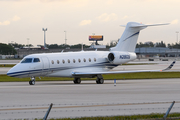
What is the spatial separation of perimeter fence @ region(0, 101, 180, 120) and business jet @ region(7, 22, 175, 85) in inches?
561

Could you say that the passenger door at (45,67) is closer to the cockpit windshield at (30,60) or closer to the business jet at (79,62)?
the business jet at (79,62)

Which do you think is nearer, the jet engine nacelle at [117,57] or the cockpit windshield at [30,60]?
the cockpit windshield at [30,60]

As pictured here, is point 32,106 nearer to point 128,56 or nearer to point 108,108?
point 108,108

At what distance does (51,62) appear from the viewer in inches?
1276

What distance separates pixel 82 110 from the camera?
15117mm

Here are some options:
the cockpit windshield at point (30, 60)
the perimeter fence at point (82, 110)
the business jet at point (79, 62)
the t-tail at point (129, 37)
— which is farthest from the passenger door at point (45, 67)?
the perimeter fence at point (82, 110)

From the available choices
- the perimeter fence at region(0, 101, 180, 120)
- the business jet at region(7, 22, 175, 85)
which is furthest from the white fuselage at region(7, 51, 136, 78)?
the perimeter fence at region(0, 101, 180, 120)

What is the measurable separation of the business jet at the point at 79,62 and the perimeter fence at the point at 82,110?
1425 centimetres

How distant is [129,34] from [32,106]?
23391 mm

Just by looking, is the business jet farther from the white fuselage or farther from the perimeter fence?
the perimeter fence

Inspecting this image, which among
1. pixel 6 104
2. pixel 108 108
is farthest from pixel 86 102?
pixel 6 104

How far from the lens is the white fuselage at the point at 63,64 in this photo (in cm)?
3084

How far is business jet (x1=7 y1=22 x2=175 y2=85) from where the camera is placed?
31234 millimetres

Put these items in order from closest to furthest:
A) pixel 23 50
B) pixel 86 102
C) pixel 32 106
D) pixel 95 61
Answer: pixel 32 106
pixel 86 102
pixel 95 61
pixel 23 50
